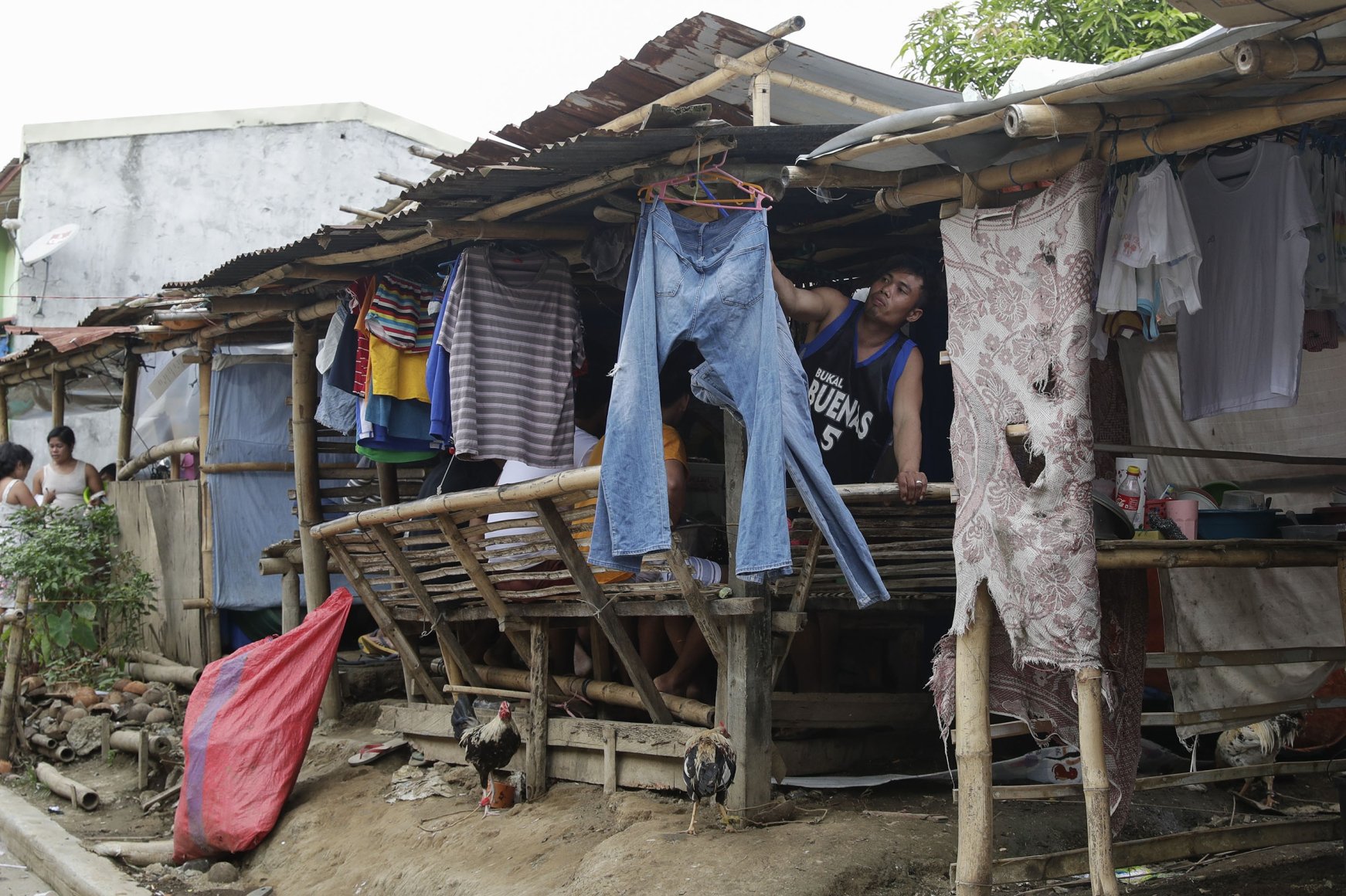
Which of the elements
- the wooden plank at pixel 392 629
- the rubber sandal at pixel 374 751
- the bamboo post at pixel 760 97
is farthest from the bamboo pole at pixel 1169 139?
the rubber sandal at pixel 374 751

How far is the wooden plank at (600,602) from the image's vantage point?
544 cm

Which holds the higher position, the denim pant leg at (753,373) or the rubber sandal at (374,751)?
the denim pant leg at (753,373)

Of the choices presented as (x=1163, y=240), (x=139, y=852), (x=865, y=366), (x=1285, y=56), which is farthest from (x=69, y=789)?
(x=1285, y=56)

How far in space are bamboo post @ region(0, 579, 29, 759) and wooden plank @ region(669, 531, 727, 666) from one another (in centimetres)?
577

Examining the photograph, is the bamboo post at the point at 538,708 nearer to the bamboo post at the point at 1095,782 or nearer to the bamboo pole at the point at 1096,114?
the bamboo post at the point at 1095,782

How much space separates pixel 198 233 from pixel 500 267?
10.8 meters

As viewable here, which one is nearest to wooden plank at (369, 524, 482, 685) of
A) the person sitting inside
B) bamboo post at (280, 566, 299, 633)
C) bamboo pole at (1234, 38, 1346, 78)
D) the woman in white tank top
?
the person sitting inside

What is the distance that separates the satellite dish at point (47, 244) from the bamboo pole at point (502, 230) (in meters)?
10.3

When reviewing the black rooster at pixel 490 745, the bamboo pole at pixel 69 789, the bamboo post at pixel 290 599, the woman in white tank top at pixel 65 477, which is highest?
the woman in white tank top at pixel 65 477

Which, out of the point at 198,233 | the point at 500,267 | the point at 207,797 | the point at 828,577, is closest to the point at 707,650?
the point at 828,577

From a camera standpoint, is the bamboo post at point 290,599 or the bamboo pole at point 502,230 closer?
the bamboo pole at point 502,230

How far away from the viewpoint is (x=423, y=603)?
6.67 m

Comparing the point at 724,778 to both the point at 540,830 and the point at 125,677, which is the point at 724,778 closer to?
the point at 540,830

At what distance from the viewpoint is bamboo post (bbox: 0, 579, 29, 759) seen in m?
8.64
